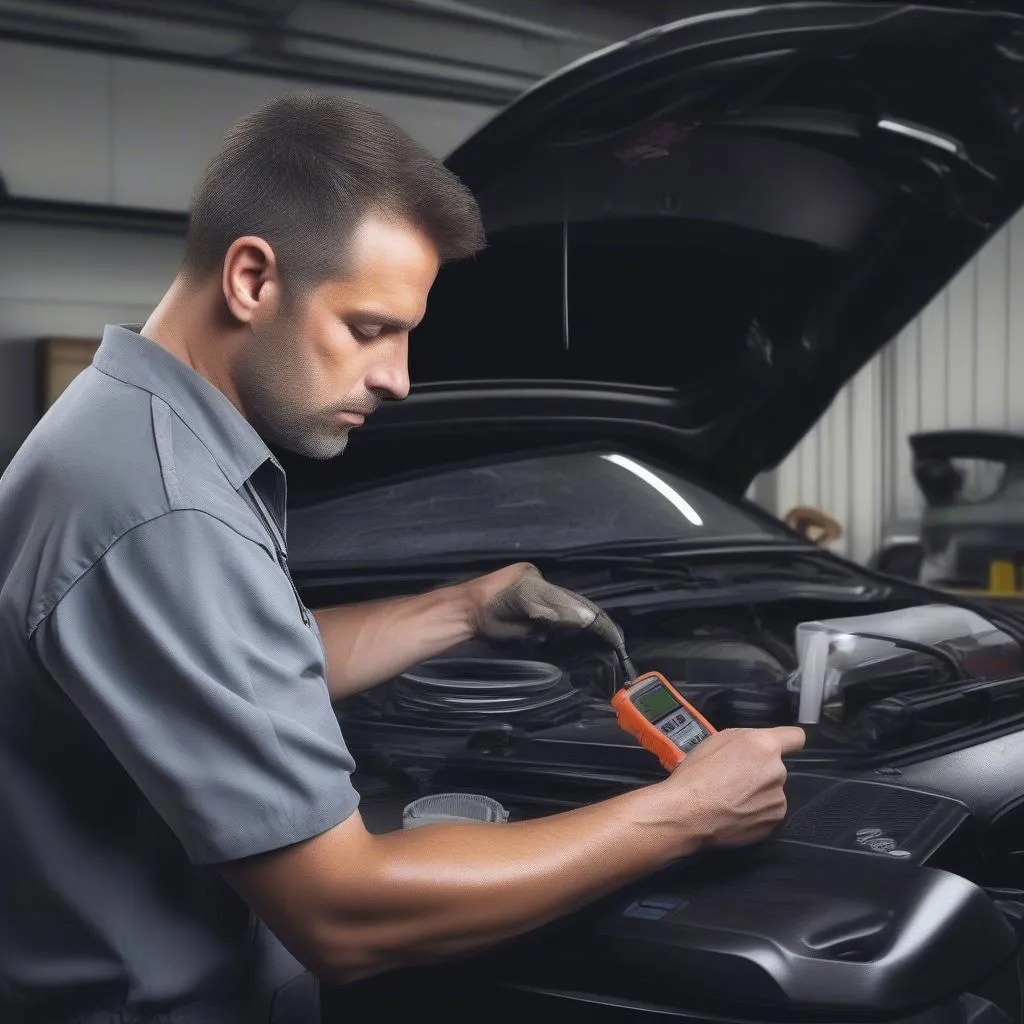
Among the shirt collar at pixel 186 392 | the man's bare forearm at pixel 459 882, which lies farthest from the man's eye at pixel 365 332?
the man's bare forearm at pixel 459 882

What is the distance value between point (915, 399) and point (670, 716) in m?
3.99

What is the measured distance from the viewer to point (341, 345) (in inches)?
35.5

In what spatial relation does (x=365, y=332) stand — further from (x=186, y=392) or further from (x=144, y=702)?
(x=144, y=702)

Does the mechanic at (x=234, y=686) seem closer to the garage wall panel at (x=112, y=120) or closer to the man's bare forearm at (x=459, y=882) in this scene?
the man's bare forearm at (x=459, y=882)

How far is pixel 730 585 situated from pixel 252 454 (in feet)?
3.35

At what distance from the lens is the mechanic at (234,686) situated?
76 centimetres

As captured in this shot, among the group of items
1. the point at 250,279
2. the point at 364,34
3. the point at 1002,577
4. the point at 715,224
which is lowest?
the point at 1002,577

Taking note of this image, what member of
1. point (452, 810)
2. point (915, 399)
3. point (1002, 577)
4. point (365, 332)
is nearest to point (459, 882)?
point (452, 810)

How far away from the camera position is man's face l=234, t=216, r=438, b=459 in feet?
2.90

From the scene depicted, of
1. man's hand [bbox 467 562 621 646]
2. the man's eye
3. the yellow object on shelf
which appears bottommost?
the yellow object on shelf

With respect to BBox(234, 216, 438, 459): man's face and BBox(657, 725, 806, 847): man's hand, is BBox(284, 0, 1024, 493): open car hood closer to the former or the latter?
BBox(234, 216, 438, 459): man's face

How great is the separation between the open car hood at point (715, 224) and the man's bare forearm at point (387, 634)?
298mm

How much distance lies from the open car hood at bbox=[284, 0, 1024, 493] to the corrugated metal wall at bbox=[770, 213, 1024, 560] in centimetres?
250

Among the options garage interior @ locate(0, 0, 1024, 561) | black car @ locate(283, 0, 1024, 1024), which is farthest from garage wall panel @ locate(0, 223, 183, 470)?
black car @ locate(283, 0, 1024, 1024)
